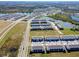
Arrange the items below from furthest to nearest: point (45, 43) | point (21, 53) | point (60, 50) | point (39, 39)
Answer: point (39, 39), point (45, 43), point (60, 50), point (21, 53)

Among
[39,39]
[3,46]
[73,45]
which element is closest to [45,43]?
[39,39]

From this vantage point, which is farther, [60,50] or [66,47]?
[66,47]

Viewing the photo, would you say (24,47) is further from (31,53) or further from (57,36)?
(57,36)

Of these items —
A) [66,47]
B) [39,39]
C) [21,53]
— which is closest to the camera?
[21,53]

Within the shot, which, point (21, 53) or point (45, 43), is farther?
point (45, 43)

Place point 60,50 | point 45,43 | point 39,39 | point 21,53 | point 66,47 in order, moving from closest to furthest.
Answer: point 21,53 < point 60,50 < point 66,47 < point 45,43 < point 39,39

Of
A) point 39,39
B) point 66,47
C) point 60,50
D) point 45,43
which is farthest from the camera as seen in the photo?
point 39,39

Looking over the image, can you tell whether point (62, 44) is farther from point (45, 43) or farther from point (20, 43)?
point (20, 43)

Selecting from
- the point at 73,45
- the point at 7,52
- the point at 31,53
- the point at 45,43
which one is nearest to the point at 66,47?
the point at 73,45
